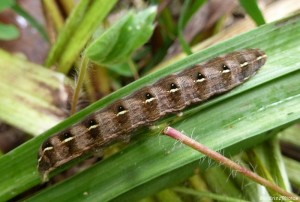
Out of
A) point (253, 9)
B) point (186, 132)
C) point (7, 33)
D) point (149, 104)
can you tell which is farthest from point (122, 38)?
point (7, 33)

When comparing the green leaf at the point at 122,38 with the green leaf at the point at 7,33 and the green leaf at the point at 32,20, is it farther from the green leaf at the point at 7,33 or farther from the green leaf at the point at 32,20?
the green leaf at the point at 32,20

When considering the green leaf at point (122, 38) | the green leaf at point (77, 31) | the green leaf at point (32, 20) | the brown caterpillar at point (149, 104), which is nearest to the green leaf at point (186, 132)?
the brown caterpillar at point (149, 104)

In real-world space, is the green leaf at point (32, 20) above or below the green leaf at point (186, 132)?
above

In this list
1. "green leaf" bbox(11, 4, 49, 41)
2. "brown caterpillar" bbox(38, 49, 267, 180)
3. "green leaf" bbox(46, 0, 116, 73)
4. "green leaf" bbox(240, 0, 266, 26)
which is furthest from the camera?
"green leaf" bbox(11, 4, 49, 41)

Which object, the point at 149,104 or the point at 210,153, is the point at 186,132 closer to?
the point at 149,104

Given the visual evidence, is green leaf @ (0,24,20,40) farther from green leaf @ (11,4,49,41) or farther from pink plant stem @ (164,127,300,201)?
pink plant stem @ (164,127,300,201)

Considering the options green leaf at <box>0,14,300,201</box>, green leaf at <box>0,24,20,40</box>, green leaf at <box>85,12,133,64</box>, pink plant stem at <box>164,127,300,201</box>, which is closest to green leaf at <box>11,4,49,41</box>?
green leaf at <box>0,24,20,40</box>

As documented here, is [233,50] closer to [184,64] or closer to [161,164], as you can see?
[184,64]
